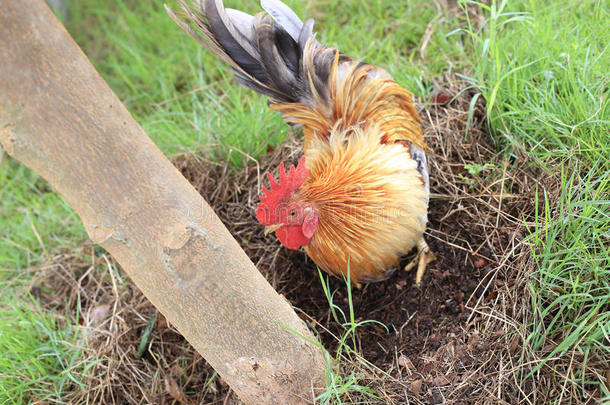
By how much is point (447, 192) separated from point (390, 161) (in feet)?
1.44

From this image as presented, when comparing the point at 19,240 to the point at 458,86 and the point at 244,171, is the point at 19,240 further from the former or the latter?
the point at 458,86

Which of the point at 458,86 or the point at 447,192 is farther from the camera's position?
the point at 458,86

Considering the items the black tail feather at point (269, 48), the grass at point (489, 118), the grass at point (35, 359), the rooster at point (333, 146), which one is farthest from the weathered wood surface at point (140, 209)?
the grass at point (35, 359)

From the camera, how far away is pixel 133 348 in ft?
8.02

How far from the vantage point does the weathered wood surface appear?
1.20 meters

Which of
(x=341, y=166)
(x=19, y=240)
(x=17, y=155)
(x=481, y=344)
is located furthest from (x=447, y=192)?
(x=19, y=240)

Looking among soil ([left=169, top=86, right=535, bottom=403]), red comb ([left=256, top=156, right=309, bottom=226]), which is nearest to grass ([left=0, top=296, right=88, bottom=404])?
soil ([left=169, top=86, right=535, bottom=403])

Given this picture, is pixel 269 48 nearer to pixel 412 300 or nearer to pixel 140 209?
pixel 140 209

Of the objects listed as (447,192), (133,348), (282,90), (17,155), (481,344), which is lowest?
(133,348)

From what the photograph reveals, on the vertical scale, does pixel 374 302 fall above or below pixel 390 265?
below

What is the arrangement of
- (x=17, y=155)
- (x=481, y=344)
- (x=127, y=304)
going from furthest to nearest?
(x=127, y=304) < (x=481, y=344) < (x=17, y=155)

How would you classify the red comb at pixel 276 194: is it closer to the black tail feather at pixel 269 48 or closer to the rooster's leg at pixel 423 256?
the black tail feather at pixel 269 48

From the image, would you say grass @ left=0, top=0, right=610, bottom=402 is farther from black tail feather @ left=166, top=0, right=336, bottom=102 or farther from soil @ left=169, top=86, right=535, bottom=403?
black tail feather @ left=166, top=0, right=336, bottom=102

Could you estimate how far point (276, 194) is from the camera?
6.67 ft
